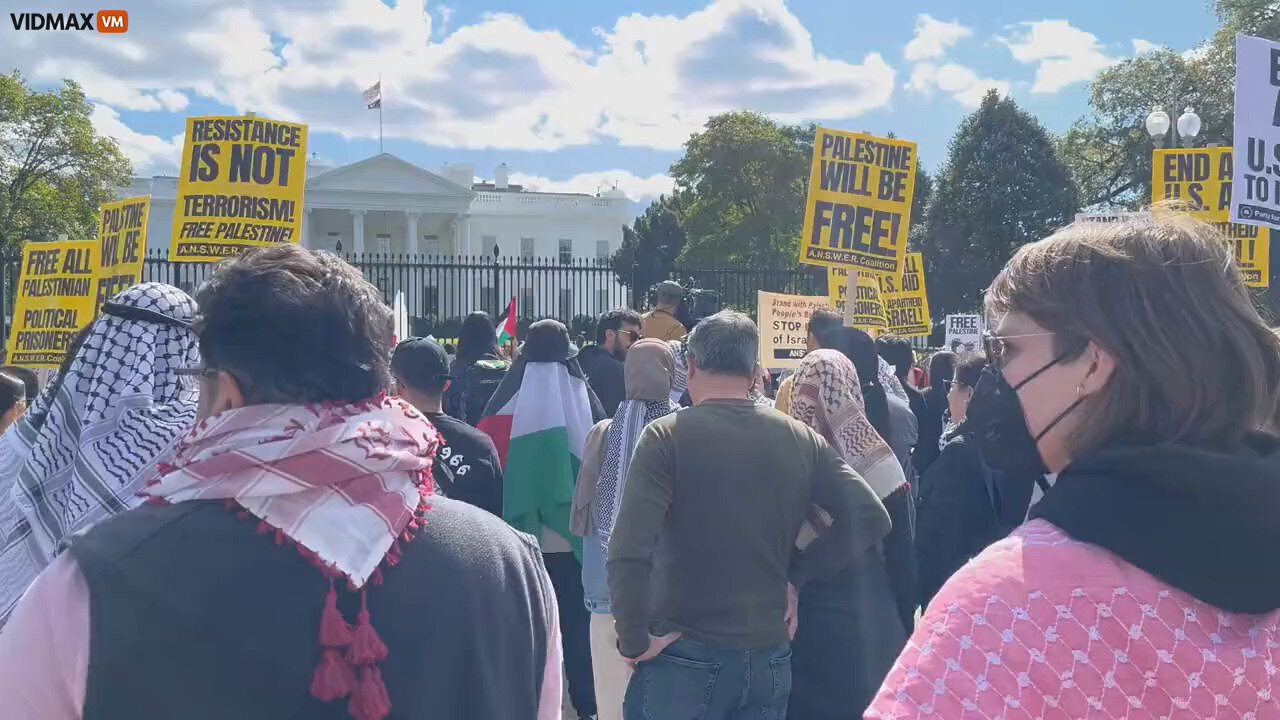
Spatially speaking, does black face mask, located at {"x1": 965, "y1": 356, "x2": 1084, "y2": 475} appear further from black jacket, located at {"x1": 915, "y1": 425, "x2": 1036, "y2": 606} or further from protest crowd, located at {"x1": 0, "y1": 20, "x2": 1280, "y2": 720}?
black jacket, located at {"x1": 915, "y1": 425, "x2": 1036, "y2": 606}

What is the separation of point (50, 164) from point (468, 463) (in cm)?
3279

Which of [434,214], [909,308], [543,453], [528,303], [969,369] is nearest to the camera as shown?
[969,369]

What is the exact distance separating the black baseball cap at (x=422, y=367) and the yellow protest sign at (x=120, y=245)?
4.64m

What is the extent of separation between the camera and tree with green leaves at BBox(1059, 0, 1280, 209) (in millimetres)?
34156

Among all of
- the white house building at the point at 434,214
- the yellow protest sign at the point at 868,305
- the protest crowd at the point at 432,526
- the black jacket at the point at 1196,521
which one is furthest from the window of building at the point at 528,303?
the white house building at the point at 434,214

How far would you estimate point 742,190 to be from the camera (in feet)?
181

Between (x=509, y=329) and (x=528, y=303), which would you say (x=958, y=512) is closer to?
(x=509, y=329)

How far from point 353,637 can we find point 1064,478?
3.24 feet

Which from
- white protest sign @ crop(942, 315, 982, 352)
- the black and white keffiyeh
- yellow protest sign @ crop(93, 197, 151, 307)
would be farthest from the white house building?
the black and white keffiyeh

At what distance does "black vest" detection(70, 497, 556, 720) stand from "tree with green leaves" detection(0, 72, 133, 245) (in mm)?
32903

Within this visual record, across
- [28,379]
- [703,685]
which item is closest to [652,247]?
[28,379]

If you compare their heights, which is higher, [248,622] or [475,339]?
[475,339]

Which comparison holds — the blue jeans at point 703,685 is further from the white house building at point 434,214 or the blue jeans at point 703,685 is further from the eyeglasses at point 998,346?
the white house building at point 434,214

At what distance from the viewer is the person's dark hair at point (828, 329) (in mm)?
5527
